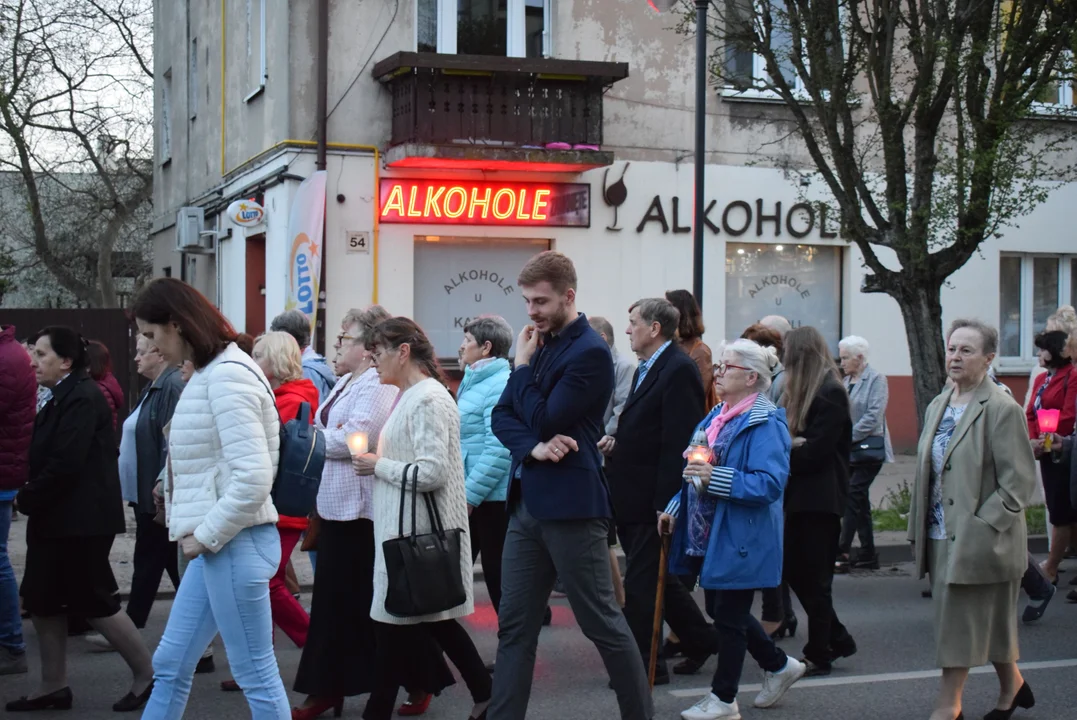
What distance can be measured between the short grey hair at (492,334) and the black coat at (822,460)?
1.70 m

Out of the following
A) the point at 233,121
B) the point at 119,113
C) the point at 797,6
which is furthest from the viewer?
the point at 119,113

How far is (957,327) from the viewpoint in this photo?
240 inches

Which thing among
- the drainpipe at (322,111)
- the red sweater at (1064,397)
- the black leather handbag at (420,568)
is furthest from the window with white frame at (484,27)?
the black leather handbag at (420,568)

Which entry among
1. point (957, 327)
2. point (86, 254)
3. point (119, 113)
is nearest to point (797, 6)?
point (957, 327)

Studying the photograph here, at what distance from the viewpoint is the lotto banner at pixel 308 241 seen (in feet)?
48.8

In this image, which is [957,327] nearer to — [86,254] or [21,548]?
[21,548]

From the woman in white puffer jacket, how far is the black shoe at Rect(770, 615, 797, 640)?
393 centimetres

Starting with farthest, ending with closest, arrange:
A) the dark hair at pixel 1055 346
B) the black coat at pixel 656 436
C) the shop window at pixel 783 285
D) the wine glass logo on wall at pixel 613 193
Result: 1. the shop window at pixel 783 285
2. the wine glass logo on wall at pixel 613 193
3. the dark hair at pixel 1055 346
4. the black coat at pixel 656 436

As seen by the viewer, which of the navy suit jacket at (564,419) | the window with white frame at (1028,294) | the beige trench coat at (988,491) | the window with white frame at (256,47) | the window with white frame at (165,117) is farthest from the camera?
the window with white frame at (165,117)

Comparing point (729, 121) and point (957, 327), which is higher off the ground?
point (729, 121)

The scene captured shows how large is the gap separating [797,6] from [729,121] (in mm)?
4934

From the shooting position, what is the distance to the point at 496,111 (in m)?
15.4

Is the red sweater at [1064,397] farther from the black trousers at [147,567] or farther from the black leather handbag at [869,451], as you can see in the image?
the black trousers at [147,567]

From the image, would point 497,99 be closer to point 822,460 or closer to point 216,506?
point 822,460
